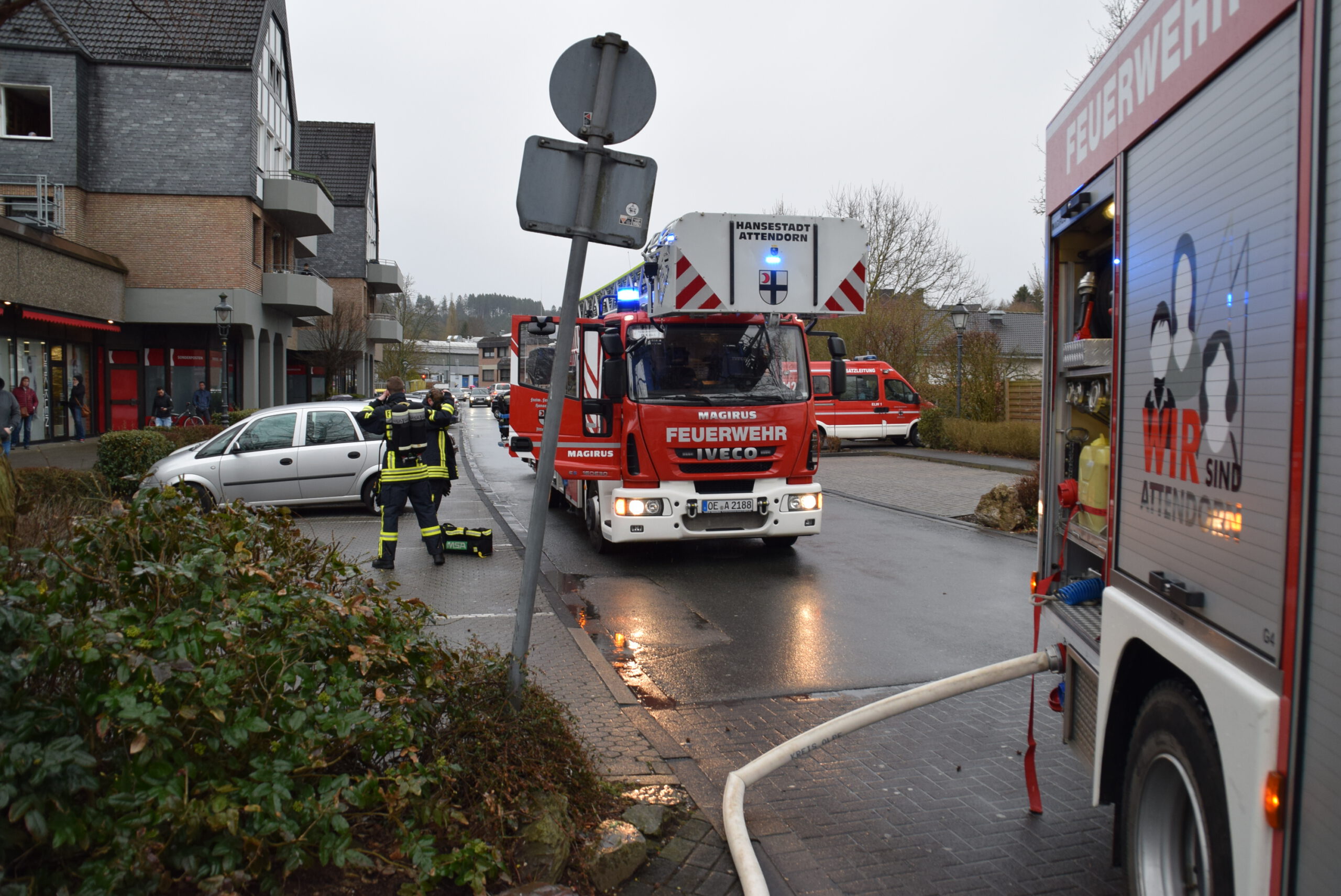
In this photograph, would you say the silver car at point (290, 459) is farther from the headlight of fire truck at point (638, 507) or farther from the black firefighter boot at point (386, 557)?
the headlight of fire truck at point (638, 507)

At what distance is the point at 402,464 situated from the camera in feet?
31.5

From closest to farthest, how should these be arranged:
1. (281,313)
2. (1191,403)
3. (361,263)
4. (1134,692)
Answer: (1191,403)
(1134,692)
(281,313)
(361,263)

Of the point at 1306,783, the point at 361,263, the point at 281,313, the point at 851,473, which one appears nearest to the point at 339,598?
the point at 1306,783

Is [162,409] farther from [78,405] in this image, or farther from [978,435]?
[978,435]

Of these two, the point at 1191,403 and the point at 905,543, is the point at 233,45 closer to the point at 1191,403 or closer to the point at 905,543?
the point at 905,543

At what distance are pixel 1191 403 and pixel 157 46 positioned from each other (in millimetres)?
32598

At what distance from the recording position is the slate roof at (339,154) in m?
53.8

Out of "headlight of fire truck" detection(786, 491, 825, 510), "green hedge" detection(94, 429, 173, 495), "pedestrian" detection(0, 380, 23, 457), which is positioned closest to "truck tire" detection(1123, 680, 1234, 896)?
"headlight of fire truck" detection(786, 491, 825, 510)

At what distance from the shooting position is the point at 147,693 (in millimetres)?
2654

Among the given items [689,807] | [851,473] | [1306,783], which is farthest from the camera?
[851,473]

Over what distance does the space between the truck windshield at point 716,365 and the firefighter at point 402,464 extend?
209cm

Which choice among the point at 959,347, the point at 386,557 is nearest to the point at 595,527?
the point at 386,557

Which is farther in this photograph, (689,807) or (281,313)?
(281,313)

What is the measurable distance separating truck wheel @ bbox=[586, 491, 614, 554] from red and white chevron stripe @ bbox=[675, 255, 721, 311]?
2.50 metres
